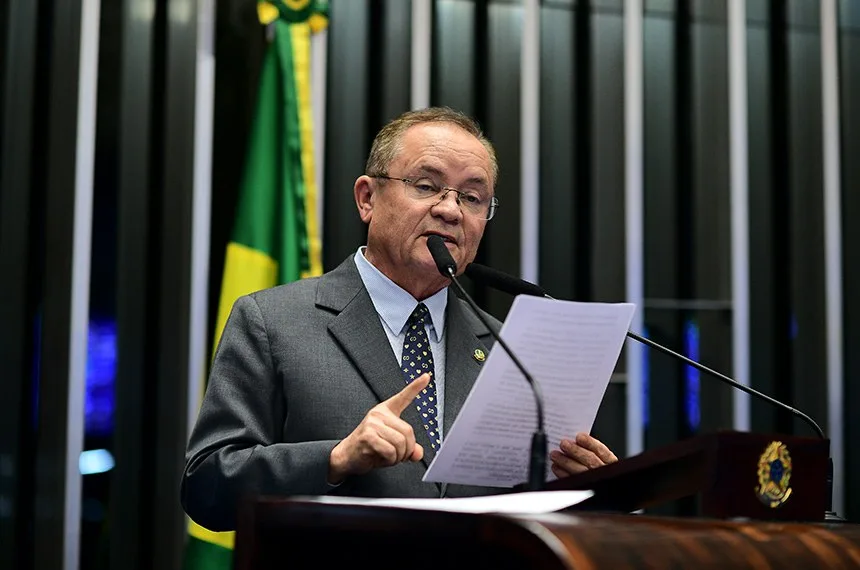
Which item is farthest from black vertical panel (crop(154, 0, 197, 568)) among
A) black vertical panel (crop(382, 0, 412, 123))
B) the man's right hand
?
the man's right hand

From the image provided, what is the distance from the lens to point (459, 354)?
6.88 ft

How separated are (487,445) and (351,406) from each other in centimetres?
39

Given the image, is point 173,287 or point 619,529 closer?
point 619,529

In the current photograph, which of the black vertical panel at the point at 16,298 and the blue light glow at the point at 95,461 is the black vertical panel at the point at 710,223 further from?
A: the black vertical panel at the point at 16,298

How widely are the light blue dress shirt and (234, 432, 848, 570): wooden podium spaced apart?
2.19 feet

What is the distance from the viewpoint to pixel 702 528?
3.72ft

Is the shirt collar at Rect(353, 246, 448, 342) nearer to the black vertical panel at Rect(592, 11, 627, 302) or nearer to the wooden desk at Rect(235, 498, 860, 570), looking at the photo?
the wooden desk at Rect(235, 498, 860, 570)

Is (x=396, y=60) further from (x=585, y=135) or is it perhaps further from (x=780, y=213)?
(x=780, y=213)

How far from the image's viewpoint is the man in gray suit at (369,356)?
174 cm

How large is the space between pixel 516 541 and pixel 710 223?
2.93 metres

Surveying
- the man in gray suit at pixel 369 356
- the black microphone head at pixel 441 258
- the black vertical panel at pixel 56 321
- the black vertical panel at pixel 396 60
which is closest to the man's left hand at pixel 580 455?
the man in gray suit at pixel 369 356

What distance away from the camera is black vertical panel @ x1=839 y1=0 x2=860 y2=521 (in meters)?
3.81

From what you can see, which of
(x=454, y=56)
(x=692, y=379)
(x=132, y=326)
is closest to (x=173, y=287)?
(x=132, y=326)

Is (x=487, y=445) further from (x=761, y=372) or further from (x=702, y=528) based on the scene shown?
(x=761, y=372)
